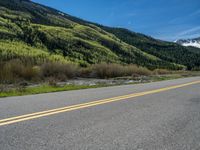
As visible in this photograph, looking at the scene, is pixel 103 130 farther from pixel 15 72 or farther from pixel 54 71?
pixel 54 71

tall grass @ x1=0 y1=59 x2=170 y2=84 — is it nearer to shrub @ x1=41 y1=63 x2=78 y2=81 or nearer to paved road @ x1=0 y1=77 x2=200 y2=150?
shrub @ x1=41 y1=63 x2=78 y2=81

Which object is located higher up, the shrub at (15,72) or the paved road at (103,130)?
the shrub at (15,72)

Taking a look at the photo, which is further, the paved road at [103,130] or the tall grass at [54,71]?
the tall grass at [54,71]

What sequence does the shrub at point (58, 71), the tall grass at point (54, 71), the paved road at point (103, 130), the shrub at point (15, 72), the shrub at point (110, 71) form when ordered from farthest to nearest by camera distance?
the shrub at point (110, 71)
the shrub at point (58, 71)
the tall grass at point (54, 71)
the shrub at point (15, 72)
the paved road at point (103, 130)

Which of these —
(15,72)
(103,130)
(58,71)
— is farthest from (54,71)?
(103,130)

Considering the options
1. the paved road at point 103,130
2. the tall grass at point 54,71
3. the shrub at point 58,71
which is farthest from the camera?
the shrub at point 58,71

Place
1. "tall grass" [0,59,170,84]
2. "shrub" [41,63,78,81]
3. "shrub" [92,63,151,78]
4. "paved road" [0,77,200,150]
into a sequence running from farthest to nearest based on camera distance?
"shrub" [92,63,151,78] → "shrub" [41,63,78,81] → "tall grass" [0,59,170,84] → "paved road" [0,77,200,150]

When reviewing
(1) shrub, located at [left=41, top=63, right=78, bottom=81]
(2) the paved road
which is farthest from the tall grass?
(2) the paved road

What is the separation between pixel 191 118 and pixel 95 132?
2799mm

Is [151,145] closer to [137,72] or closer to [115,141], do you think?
[115,141]

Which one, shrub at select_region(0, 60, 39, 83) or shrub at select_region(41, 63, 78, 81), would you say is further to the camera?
shrub at select_region(41, 63, 78, 81)

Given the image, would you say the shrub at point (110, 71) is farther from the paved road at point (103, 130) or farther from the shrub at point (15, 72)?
the paved road at point (103, 130)

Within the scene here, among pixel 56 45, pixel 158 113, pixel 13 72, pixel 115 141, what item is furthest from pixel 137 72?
pixel 56 45

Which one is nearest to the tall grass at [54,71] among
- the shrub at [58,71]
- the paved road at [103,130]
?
the shrub at [58,71]
